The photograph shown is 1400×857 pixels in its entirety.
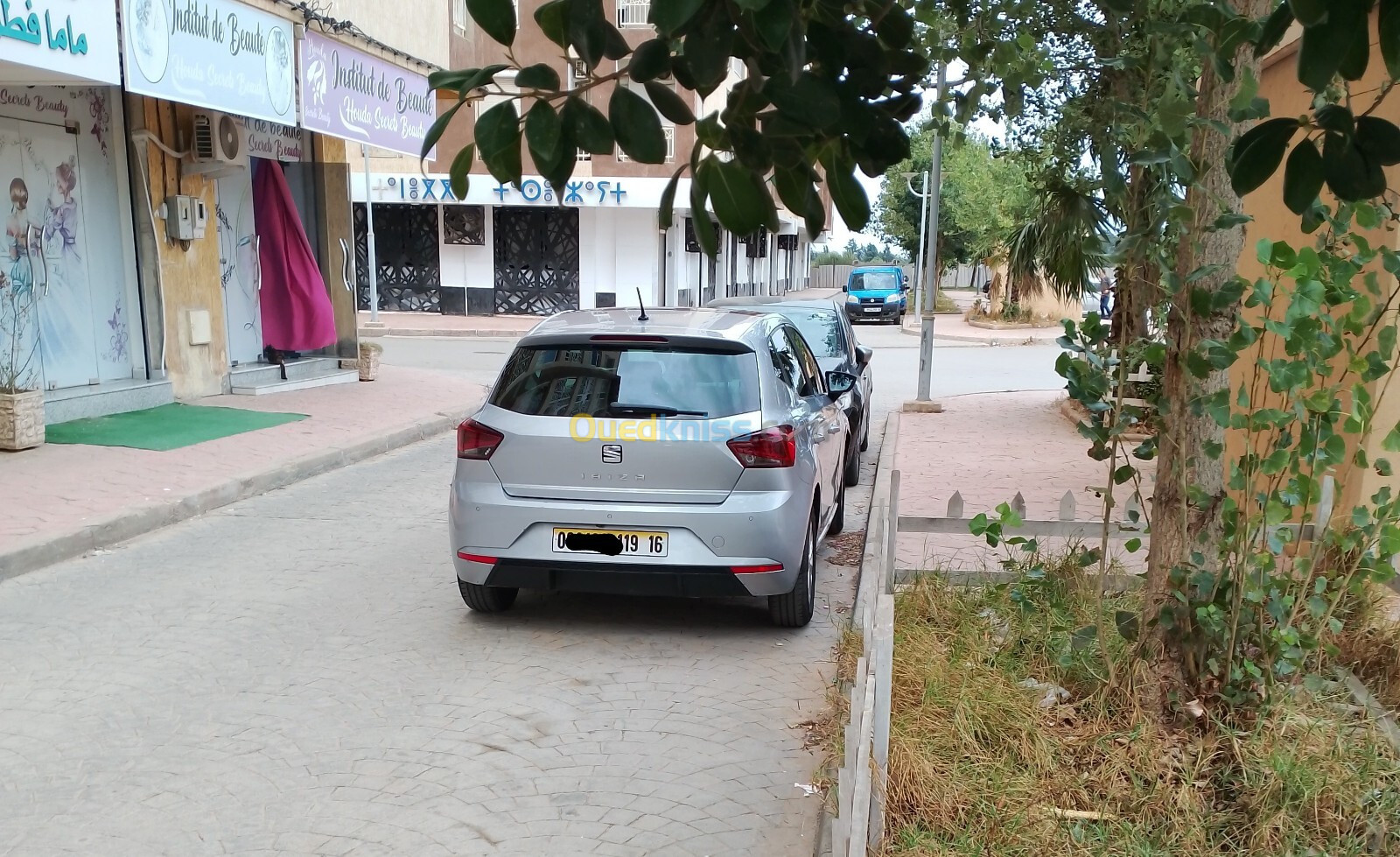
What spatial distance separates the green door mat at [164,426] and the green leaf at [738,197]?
9508mm

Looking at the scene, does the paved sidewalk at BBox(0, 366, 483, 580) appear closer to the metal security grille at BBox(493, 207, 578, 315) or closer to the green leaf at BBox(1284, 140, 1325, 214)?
the green leaf at BBox(1284, 140, 1325, 214)

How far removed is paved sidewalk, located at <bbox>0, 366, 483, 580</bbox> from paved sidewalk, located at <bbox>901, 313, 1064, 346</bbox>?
18.4 m

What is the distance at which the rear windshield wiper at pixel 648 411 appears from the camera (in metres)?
5.60

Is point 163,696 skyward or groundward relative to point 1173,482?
groundward

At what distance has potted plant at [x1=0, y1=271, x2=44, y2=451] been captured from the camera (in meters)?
9.48

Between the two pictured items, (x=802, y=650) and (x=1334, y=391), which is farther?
(x=802, y=650)

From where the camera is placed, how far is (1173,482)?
3.90m

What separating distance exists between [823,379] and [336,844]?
5.32 metres

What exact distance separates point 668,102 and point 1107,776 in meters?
2.69

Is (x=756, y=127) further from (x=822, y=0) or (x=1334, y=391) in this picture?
(x=1334, y=391)

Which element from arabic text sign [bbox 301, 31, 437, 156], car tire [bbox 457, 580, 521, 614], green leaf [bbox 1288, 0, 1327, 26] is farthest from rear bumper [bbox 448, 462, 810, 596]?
arabic text sign [bbox 301, 31, 437, 156]

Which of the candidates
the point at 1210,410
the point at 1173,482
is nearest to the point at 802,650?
the point at 1173,482

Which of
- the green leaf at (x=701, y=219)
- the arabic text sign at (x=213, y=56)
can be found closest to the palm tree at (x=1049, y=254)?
the green leaf at (x=701, y=219)

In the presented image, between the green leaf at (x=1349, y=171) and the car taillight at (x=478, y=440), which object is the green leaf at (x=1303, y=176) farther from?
the car taillight at (x=478, y=440)
